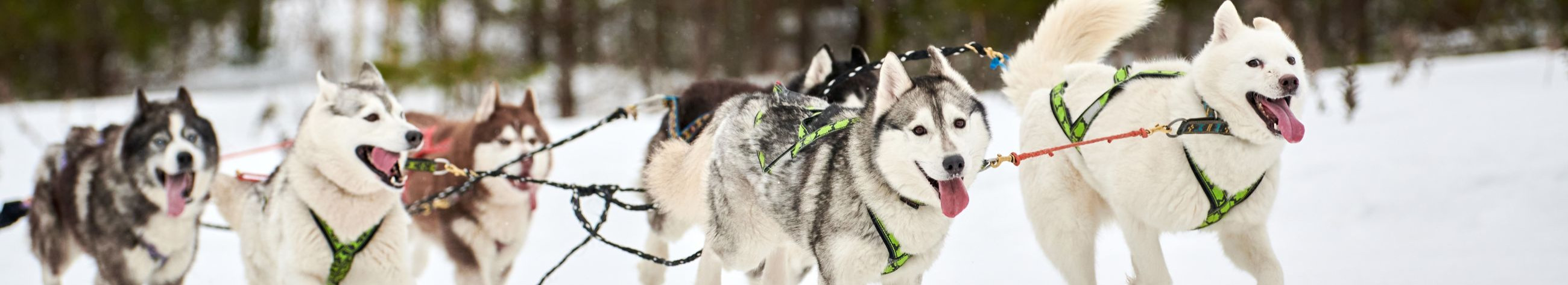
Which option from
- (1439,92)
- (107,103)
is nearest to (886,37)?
(1439,92)

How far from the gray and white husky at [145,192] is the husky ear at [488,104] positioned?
47.1 inches

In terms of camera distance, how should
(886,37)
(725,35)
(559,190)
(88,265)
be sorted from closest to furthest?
(88,265)
(559,190)
(886,37)
(725,35)

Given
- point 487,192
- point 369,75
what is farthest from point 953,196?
point 487,192

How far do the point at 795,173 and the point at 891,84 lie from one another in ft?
1.52

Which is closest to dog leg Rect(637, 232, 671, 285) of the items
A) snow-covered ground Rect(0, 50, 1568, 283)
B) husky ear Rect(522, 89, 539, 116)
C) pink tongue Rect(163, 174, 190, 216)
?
snow-covered ground Rect(0, 50, 1568, 283)

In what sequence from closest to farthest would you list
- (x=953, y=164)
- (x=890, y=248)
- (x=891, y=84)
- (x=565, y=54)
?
(x=953, y=164) → (x=891, y=84) → (x=890, y=248) → (x=565, y=54)

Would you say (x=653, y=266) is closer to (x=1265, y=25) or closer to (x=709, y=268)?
(x=709, y=268)

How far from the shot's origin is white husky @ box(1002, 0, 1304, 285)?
3.62 metres

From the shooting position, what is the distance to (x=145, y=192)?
5.02m

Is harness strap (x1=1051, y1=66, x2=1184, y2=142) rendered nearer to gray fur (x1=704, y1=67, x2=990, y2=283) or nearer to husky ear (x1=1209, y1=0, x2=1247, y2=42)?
husky ear (x1=1209, y1=0, x2=1247, y2=42)

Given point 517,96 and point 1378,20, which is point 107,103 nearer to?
point 517,96

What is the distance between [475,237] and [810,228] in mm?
2602

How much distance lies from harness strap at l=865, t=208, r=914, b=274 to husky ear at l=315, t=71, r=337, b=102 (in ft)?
7.13

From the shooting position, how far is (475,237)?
545 centimetres
